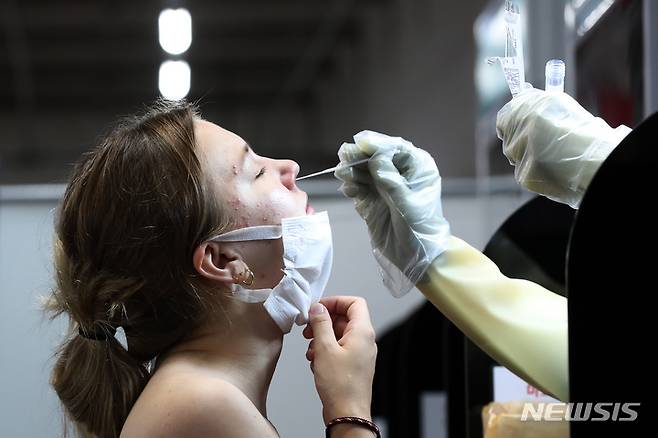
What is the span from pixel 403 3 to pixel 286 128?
2100mm

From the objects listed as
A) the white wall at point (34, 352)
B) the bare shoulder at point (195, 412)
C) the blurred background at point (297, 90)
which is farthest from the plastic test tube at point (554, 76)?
the white wall at point (34, 352)

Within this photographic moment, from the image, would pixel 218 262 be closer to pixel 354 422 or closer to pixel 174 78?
pixel 354 422

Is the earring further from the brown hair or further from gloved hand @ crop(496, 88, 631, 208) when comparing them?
gloved hand @ crop(496, 88, 631, 208)

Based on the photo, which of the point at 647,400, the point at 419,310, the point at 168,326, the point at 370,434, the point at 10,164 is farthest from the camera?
the point at 10,164

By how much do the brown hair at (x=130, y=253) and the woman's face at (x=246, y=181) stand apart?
0.07 ft

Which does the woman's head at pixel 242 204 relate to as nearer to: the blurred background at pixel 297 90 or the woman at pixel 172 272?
the woman at pixel 172 272

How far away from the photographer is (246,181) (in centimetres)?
147

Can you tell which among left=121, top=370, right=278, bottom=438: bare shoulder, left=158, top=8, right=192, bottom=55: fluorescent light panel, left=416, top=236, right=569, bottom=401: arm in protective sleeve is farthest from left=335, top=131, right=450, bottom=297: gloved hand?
left=158, top=8, right=192, bottom=55: fluorescent light panel

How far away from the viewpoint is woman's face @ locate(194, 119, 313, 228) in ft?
4.77

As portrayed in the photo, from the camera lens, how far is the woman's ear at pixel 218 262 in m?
1.41

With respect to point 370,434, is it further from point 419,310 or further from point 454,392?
point 419,310

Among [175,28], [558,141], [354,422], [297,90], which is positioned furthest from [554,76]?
[297,90]

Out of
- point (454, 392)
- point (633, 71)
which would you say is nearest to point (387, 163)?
point (454, 392)

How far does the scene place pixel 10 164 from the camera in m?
7.74
